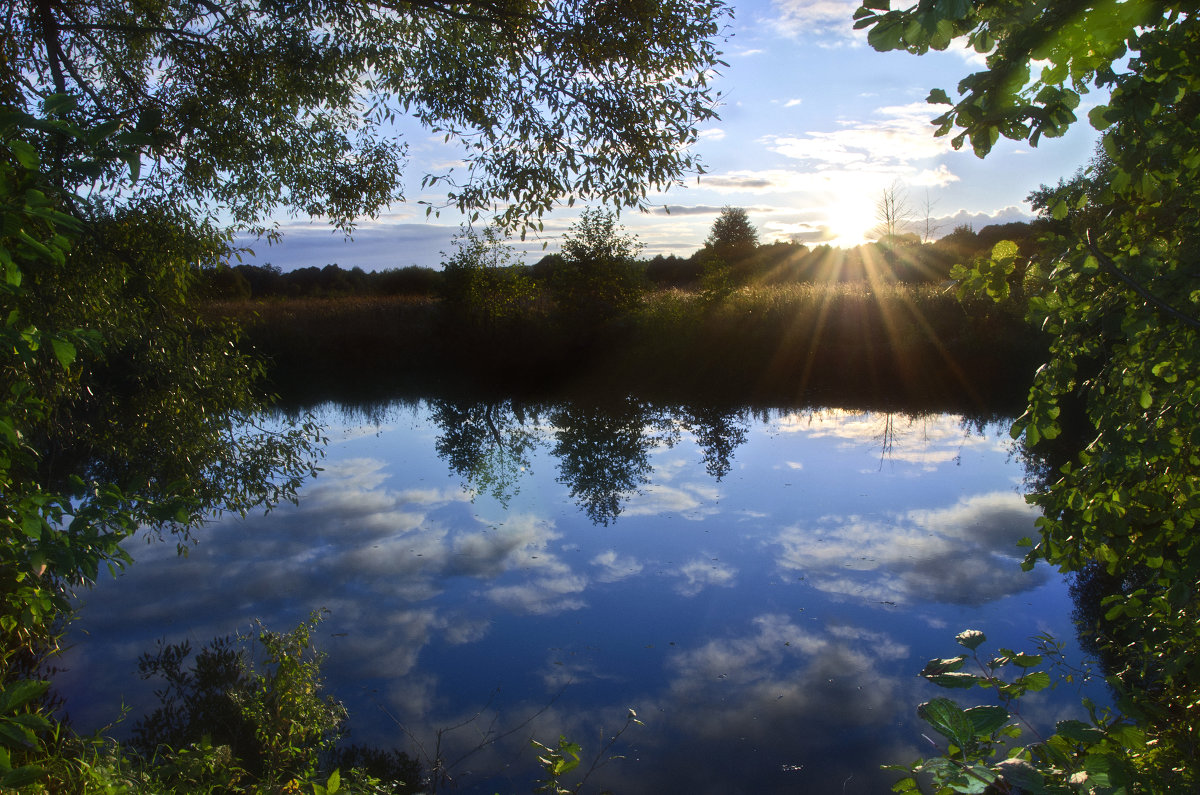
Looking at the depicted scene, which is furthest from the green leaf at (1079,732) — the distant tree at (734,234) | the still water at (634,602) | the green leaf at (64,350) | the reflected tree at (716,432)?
the distant tree at (734,234)

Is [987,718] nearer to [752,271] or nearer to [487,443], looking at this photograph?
[487,443]

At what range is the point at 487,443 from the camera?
14.7 meters

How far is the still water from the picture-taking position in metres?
5.09

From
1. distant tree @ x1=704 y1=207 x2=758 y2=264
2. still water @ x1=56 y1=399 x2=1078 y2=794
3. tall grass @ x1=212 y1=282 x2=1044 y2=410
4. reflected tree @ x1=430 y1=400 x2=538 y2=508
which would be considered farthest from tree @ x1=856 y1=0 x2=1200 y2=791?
distant tree @ x1=704 y1=207 x2=758 y2=264

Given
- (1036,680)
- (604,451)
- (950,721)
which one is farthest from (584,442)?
(950,721)

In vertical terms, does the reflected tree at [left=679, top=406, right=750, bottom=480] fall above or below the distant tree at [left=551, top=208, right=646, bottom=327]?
below

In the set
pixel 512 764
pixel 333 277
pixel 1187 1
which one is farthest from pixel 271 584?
Answer: pixel 333 277

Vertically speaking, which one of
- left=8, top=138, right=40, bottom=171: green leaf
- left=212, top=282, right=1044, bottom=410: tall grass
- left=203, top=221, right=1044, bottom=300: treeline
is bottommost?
left=212, top=282, right=1044, bottom=410: tall grass

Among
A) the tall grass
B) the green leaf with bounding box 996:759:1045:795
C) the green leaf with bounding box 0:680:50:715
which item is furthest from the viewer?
the tall grass

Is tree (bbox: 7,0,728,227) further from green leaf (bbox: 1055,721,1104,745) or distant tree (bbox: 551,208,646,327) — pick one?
distant tree (bbox: 551,208,646,327)

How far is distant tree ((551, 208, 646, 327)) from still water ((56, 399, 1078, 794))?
421 inches

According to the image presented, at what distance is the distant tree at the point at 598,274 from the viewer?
2286cm

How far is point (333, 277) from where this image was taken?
1720 inches

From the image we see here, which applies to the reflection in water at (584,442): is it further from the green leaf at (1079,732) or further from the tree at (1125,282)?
the green leaf at (1079,732)
